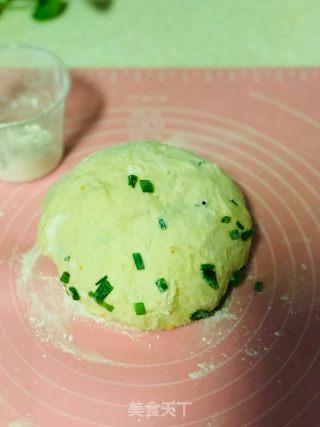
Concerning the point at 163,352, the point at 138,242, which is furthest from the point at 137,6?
the point at 163,352

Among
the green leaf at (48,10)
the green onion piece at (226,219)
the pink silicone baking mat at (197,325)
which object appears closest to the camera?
the pink silicone baking mat at (197,325)

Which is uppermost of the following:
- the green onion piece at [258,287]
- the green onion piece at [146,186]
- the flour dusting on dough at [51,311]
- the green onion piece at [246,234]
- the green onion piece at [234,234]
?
the green onion piece at [146,186]

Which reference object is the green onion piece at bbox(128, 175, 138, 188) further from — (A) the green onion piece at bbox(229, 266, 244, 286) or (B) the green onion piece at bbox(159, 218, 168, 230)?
(A) the green onion piece at bbox(229, 266, 244, 286)

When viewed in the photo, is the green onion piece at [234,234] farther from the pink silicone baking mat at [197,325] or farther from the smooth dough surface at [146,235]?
the pink silicone baking mat at [197,325]

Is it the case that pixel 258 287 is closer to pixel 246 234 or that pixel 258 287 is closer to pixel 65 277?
pixel 246 234

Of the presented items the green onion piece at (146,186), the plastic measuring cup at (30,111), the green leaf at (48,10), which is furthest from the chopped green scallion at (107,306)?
the green leaf at (48,10)

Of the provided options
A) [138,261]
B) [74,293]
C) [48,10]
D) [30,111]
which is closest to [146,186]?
[138,261]
